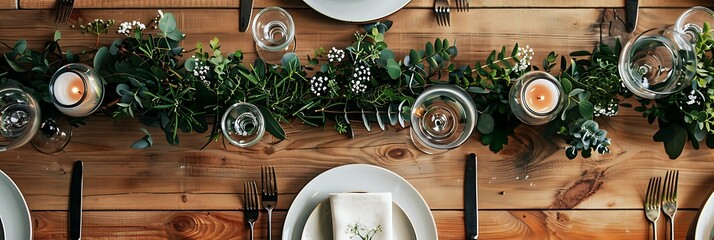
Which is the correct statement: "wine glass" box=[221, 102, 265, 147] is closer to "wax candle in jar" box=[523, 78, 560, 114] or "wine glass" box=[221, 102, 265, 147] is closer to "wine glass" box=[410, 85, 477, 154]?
"wine glass" box=[410, 85, 477, 154]

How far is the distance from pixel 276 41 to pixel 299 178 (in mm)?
315

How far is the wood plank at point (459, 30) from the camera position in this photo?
140 cm

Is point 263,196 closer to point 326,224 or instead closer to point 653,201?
point 326,224

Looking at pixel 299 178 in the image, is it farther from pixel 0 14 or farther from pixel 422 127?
pixel 0 14

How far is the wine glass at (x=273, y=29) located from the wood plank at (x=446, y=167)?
194 millimetres

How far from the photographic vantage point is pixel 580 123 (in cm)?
129

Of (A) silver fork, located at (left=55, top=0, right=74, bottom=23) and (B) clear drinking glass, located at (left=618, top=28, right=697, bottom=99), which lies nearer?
(B) clear drinking glass, located at (left=618, top=28, right=697, bottom=99)

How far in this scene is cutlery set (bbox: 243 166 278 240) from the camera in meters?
1.38

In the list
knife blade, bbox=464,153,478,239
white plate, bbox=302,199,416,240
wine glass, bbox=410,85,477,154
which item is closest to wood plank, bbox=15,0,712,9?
wine glass, bbox=410,85,477,154

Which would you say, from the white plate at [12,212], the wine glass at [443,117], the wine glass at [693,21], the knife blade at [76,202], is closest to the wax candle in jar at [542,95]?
the wine glass at [443,117]

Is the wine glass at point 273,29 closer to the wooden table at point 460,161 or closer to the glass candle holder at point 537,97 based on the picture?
the wooden table at point 460,161

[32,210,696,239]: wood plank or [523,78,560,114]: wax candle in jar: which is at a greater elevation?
[523,78,560,114]: wax candle in jar

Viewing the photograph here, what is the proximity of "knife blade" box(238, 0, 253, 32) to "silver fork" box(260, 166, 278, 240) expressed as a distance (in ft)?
1.07

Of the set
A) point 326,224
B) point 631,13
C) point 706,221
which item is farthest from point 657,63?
point 326,224
